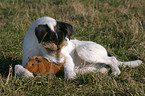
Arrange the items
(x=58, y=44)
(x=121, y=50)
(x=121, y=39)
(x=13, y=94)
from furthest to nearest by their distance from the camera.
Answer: (x=121, y=39) < (x=121, y=50) < (x=58, y=44) < (x=13, y=94)

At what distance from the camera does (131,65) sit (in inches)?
168

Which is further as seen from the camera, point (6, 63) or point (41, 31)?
point (6, 63)

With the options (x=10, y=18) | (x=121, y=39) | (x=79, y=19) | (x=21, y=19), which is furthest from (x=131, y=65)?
(x=10, y=18)

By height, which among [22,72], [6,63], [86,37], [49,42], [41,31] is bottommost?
[6,63]

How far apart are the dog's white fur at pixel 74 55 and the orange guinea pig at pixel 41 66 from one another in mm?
74

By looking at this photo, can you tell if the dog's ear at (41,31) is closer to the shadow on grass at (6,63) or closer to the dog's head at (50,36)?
the dog's head at (50,36)

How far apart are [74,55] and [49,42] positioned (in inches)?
46.6

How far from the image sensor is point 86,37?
602 cm

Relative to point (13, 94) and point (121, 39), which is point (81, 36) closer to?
point (121, 39)

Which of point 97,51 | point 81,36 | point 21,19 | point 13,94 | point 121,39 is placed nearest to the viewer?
point 13,94

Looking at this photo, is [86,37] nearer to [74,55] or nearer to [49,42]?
[74,55]

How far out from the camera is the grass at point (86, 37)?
10.4 feet

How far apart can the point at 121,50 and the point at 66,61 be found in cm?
205

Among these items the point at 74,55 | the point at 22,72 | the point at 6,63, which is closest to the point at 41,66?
the point at 22,72
